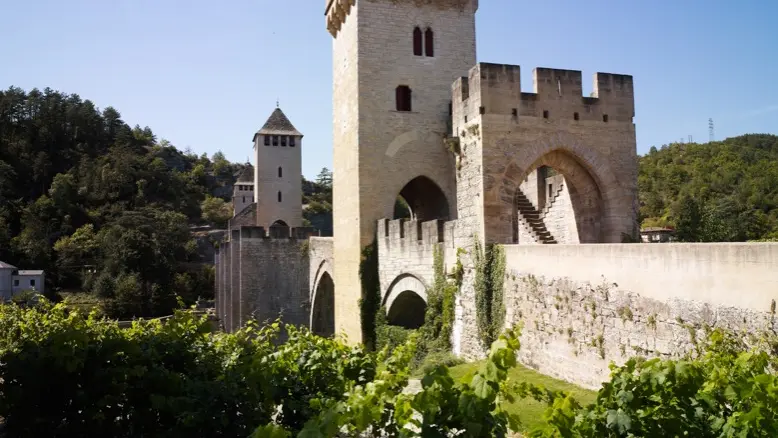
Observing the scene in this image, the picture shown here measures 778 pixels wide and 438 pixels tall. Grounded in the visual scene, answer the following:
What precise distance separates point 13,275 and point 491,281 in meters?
48.4

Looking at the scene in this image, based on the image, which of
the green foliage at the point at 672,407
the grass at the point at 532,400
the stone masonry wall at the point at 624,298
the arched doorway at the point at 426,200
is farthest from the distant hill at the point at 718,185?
the green foliage at the point at 672,407

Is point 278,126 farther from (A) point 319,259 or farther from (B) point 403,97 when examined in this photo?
(B) point 403,97

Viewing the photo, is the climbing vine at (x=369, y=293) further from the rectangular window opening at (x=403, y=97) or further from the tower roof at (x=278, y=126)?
the tower roof at (x=278, y=126)

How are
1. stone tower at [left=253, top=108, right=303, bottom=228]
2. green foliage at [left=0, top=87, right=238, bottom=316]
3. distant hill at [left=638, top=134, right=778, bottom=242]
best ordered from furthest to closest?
green foliage at [left=0, top=87, right=238, bottom=316] → stone tower at [left=253, top=108, right=303, bottom=228] → distant hill at [left=638, top=134, right=778, bottom=242]

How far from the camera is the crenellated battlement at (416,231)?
14.0 metres

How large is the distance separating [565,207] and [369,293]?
667 centimetres

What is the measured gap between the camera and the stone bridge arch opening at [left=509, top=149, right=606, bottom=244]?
43.3 feet

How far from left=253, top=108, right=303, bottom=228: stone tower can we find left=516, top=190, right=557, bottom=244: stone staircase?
3050 centimetres

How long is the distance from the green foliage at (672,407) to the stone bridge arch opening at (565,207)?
824 centimetres

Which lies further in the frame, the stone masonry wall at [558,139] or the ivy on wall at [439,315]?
the ivy on wall at [439,315]

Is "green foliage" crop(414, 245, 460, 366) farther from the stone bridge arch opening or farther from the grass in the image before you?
the grass

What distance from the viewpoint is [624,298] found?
26.2ft

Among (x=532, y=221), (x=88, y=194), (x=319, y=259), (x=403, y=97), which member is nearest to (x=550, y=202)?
(x=532, y=221)

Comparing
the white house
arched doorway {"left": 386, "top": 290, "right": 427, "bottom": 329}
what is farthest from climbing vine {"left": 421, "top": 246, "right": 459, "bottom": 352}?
the white house
